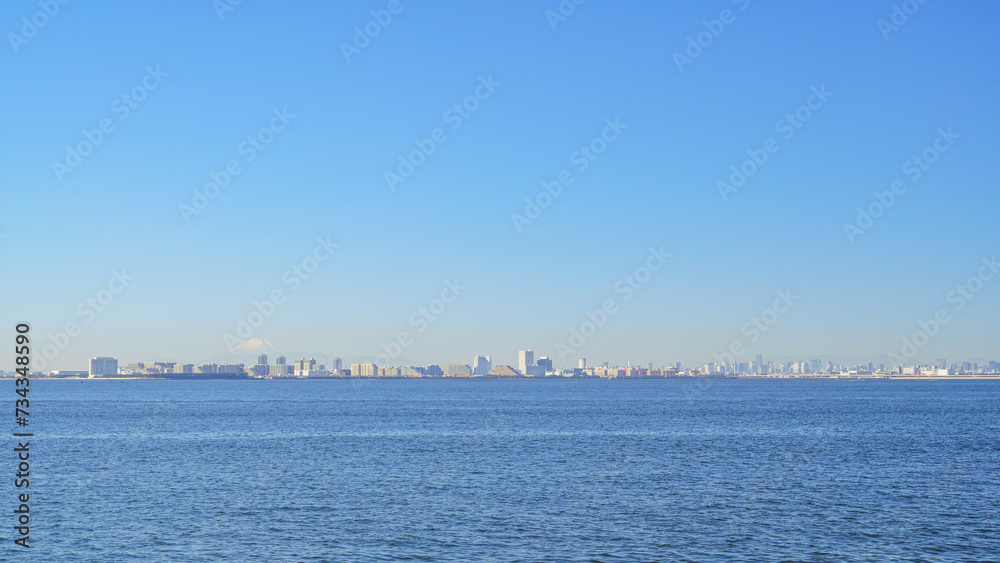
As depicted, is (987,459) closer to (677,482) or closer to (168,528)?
(677,482)

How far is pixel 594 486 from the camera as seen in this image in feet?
177

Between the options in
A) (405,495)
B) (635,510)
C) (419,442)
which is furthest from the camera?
(419,442)

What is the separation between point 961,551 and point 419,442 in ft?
182

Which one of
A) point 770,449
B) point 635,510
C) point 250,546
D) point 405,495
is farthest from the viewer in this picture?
point 770,449

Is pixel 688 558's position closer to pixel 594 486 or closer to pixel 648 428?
pixel 594 486

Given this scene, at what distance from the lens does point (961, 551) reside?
3638cm

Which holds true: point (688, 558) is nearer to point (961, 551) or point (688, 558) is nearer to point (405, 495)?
point (961, 551)

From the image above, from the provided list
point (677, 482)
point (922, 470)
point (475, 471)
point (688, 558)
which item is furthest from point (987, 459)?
point (688, 558)

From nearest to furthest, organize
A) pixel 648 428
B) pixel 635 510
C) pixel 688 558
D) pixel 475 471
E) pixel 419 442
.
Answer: pixel 688 558 → pixel 635 510 → pixel 475 471 → pixel 419 442 → pixel 648 428

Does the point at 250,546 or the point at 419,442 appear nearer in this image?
the point at 250,546

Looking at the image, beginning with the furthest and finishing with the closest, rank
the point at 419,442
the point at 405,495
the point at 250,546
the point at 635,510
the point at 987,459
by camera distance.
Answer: the point at 419,442, the point at 987,459, the point at 405,495, the point at 635,510, the point at 250,546

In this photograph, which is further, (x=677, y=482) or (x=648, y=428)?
(x=648, y=428)

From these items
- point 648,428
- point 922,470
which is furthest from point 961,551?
point 648,428

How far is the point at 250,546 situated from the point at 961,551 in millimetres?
30502
